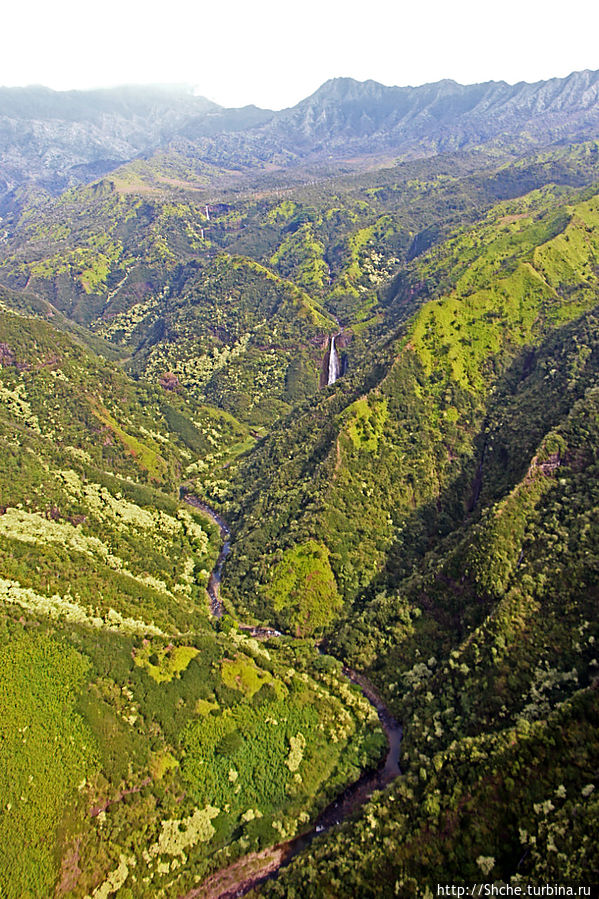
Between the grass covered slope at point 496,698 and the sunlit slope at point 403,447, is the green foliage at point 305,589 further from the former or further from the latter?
the grass covered slope at point 496,698

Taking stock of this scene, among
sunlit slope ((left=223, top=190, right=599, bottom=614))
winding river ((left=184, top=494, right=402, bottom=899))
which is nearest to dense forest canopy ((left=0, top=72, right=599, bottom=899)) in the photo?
winding river ((left=184, top=494, right=402, bottom=899))

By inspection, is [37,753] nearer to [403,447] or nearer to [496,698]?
[496,698]

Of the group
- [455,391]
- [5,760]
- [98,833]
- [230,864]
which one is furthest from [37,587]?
[455,391]

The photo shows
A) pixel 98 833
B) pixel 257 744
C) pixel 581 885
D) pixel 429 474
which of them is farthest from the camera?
pixel 429 474

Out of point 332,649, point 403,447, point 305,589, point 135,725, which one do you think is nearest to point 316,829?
point 135,725

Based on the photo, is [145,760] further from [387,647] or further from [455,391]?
[455,391]

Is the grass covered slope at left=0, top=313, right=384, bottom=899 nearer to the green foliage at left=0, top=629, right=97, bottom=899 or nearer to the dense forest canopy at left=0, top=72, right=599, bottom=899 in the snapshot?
the green foliage at left=0, top=629, right=97, bottom=899
